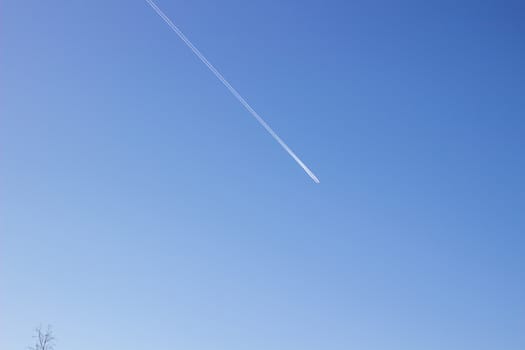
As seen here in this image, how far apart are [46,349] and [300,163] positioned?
23195mm

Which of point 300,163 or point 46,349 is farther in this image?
point 46,349

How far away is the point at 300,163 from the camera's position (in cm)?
3888

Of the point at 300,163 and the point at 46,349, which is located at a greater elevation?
the point at 300,163

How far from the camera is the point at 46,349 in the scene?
137ft
